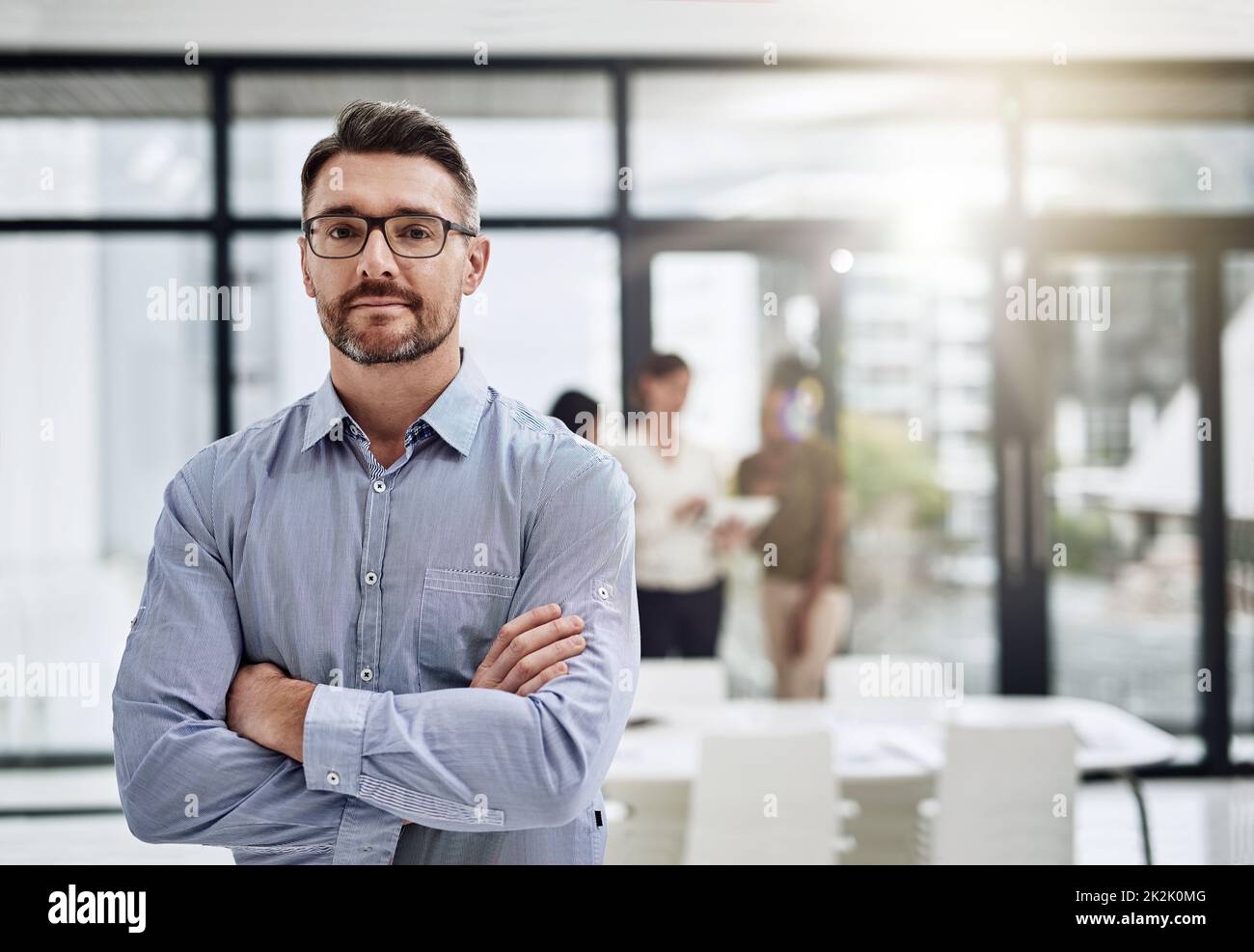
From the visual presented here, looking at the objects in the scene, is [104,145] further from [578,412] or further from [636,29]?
[578,412]

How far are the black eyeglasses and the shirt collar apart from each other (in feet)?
0.71

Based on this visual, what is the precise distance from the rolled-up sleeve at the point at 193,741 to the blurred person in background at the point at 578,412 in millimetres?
1846

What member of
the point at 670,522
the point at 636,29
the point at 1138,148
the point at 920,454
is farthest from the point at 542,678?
the point at 1138,148

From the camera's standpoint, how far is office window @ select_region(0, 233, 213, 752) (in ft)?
14.2

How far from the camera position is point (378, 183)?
163 cm

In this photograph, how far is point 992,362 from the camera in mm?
4906

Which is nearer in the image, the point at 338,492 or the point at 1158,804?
the point at 338,492

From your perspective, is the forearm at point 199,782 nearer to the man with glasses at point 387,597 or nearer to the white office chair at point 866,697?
the man with glasses at point 387,597

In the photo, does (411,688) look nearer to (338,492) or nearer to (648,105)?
(338,492)

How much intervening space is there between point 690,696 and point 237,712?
7.48ft

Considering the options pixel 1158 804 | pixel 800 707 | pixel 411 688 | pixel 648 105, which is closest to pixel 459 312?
pixel 411 688

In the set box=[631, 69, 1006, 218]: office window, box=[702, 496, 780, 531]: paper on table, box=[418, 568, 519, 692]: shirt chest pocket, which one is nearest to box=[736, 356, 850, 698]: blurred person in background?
box=[702, 496, 780, 531]: paper on table

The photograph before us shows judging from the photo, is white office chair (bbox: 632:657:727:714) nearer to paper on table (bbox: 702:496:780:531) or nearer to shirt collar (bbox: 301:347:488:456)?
paper on table (bbox: 702:496:780:531)

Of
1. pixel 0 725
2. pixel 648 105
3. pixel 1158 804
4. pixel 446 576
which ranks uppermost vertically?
pixel 648 105
